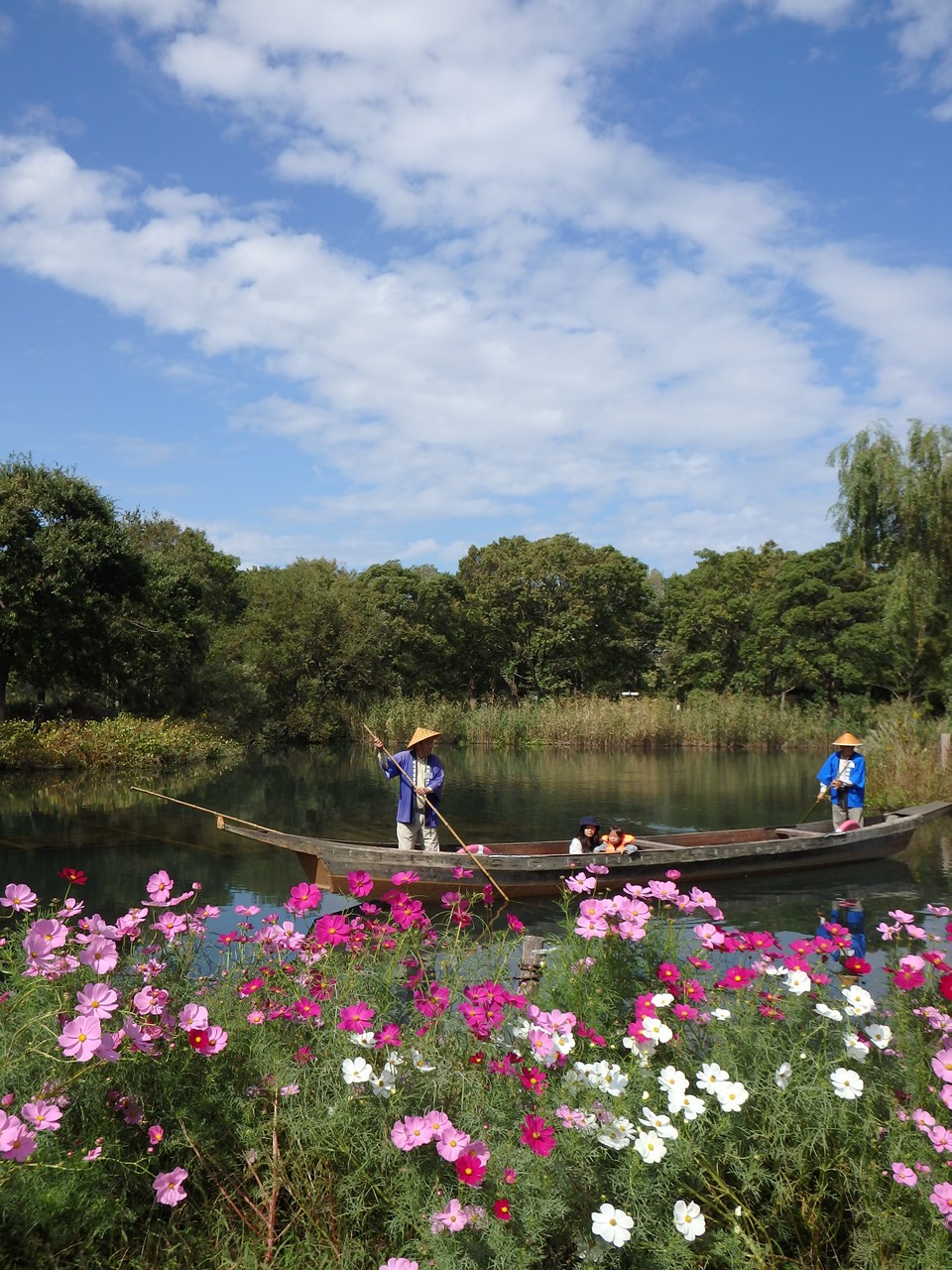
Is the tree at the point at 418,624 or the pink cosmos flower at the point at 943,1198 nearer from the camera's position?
the pink cosmos flower at the point at 943,1198

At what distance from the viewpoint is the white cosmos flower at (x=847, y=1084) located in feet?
8.48

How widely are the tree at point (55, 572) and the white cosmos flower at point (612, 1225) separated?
23604 millimetres

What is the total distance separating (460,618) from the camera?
150ft

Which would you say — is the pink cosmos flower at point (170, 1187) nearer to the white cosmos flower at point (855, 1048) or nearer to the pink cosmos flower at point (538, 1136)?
the pink cosmos flower at point (538, 1136)

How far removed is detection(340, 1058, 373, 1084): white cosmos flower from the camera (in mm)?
2650

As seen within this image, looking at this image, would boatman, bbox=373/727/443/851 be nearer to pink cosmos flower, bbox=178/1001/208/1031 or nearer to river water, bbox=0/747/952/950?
river water, bbox=0/747/952/950

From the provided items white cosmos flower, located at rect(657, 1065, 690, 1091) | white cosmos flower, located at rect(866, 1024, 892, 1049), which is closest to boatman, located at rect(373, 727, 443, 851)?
white cosmos flower, located at rect(866, 1024, 892, 1049)

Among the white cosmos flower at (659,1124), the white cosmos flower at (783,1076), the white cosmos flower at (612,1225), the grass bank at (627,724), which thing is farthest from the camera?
the grass bank at (627,724)

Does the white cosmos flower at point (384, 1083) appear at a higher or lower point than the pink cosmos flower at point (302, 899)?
lower

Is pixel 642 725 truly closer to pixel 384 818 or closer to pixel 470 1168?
pixel 384 818

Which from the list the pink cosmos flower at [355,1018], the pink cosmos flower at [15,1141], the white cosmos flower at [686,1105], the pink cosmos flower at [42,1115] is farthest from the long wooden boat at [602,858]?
the pink cosmos flower at [15,1141]

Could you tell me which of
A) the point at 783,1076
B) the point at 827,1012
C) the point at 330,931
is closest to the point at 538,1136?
the point at 783,1076

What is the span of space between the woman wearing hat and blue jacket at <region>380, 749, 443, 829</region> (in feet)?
18.2

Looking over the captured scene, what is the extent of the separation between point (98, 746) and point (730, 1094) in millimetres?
22749
